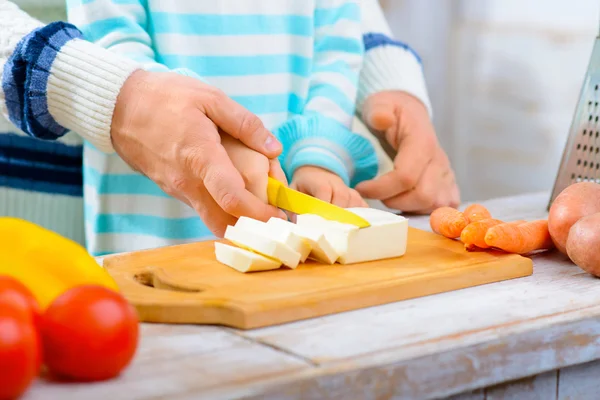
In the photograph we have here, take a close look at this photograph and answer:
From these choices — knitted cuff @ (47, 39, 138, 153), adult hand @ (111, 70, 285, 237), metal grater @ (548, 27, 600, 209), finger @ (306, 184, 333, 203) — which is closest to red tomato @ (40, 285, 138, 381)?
adult hand @ (111, 70, 285, 237)

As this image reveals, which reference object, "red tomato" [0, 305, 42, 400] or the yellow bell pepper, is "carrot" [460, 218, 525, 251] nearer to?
the yellow bell pepper

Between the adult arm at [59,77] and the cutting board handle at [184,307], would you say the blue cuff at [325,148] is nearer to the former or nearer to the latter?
the adult arm at [59,77]

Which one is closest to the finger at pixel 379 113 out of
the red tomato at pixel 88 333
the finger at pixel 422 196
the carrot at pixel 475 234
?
the finger at pixel 422 196

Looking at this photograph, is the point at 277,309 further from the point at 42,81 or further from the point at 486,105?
the point at 486,105

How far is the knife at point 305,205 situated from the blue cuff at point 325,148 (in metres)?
0.26

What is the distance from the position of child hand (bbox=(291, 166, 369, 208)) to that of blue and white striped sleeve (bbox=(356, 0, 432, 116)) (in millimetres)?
317

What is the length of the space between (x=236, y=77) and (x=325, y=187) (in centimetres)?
28

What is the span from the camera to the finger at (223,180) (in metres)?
1.08

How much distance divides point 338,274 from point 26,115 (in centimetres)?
56

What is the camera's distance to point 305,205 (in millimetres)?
1104

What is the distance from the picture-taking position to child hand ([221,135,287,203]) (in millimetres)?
1130

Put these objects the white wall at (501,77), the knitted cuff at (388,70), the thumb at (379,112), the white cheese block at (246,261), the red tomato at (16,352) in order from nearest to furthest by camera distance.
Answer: the red tomato at (16,352)
the white cheese block at (246,261)
the thumb at (379,112)
the knitted cuff at (388,70)
the white wall at (501,77)

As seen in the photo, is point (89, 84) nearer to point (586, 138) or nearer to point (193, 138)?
point (193, 138)

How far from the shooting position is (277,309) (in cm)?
86
